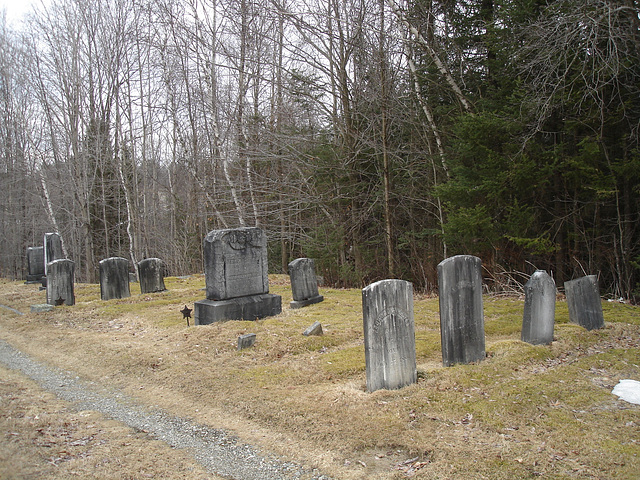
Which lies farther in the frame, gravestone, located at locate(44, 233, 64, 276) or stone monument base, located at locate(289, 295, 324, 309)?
gravestone, located at locate(44, 233, 64, 276)

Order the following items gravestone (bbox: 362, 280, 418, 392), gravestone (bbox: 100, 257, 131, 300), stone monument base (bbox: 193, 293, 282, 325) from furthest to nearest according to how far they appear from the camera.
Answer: gravestone (bbox: 100, 257, 131, 300) < stone monument base (bbox: 193, 293, 282, 325) < gravestone (bbox: 362, 280, 418, 392)

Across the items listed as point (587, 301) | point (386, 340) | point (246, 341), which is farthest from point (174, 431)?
point (587, 301)

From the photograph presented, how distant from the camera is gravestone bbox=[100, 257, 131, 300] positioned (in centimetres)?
1208

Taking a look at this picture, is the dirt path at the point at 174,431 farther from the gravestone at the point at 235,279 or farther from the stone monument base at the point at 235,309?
the gravestone at the point at 235,279

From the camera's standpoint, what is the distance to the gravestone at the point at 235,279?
8359 mm

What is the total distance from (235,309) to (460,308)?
14.9ft

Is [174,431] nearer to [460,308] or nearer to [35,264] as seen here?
[460,308]

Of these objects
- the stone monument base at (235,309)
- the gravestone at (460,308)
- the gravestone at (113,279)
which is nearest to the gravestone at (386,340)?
the gravestone at (460,308)

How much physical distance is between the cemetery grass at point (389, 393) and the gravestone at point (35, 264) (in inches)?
380

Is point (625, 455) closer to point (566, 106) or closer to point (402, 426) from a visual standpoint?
point (402, 426)

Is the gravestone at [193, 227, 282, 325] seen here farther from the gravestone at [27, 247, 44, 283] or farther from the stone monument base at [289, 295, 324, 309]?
the gravestone at [27, 247, 44, 283]

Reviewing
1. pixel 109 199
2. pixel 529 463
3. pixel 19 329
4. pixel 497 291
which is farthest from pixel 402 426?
pixel 109 199

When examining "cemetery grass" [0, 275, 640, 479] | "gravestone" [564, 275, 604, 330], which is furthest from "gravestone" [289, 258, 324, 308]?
"gravestone" [564, 275, 604, 330]

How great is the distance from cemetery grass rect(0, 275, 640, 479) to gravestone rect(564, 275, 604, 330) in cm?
28
